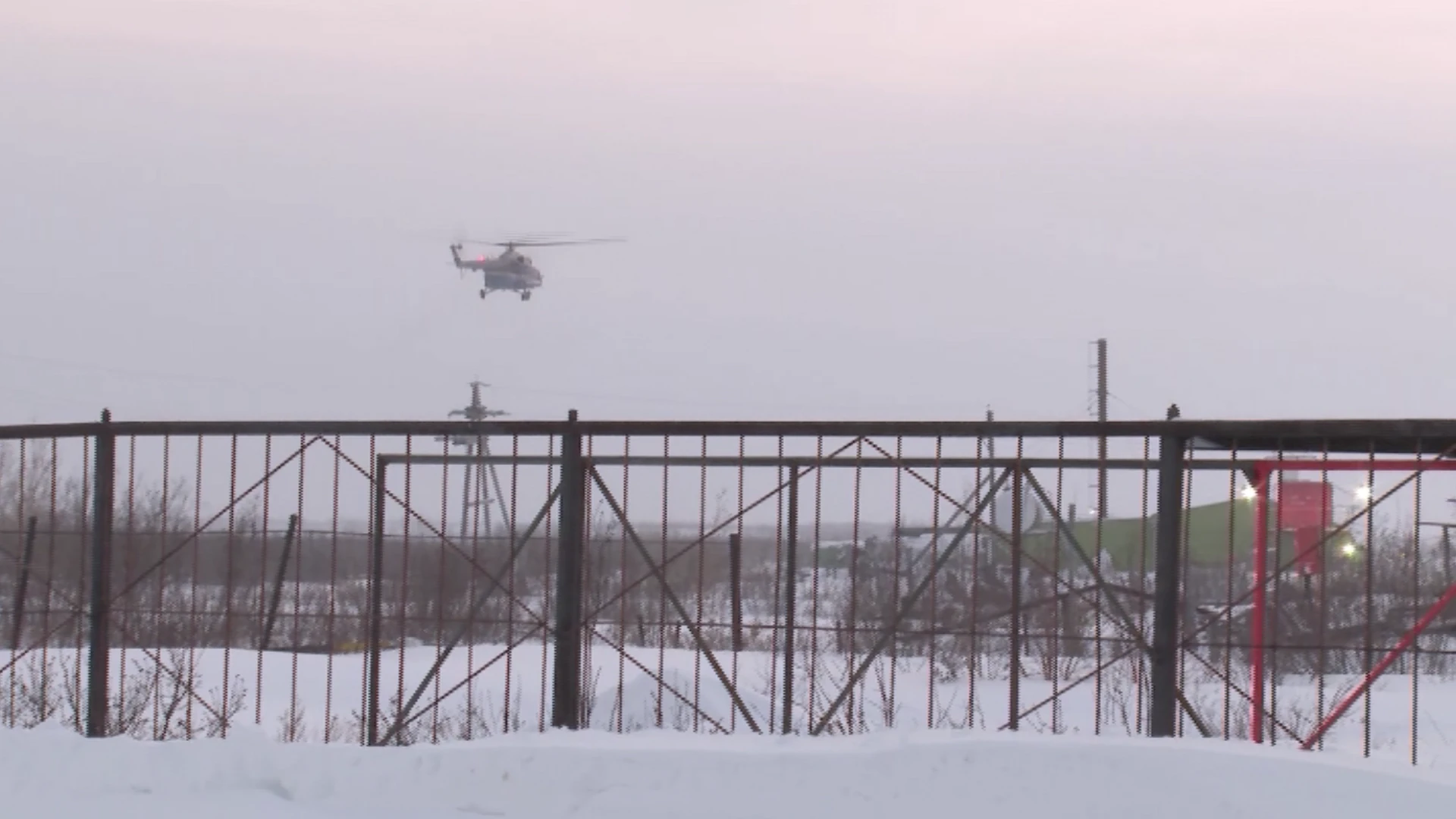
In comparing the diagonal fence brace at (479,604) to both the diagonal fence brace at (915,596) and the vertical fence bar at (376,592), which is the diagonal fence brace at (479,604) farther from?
the diagonal fence brace at (915,596)

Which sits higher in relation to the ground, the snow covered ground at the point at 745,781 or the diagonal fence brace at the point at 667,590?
the diagonal fence brace at the point at 667,590

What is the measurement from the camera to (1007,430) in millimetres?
11203

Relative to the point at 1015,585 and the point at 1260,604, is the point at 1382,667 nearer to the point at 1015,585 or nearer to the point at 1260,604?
the point at 1260,604

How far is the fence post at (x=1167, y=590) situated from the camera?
1103 cm

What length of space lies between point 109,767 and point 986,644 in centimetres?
1668

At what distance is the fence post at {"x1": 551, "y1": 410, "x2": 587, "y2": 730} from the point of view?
12.0 m

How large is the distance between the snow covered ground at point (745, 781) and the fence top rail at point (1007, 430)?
242cm

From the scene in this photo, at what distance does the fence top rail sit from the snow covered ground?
7.94 ft

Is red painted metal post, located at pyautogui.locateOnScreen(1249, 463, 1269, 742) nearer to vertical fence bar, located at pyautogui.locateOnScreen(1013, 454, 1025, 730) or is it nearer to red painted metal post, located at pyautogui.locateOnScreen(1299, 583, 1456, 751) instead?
red painted metal post, located at pyautogui.locateOnScreen(1299, 583, 1456, 751)

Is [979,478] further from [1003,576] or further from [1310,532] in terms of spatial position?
[1003,576]

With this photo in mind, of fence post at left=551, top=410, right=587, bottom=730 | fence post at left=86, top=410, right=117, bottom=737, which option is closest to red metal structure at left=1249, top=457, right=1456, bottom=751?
fence post at left=551, top=410, right=587, bottom=730

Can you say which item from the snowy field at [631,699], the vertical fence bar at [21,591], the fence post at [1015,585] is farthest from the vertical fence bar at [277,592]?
the fence post at [1015,585]

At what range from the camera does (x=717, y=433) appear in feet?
38.3

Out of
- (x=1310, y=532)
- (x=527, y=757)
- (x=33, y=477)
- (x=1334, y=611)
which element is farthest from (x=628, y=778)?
(x=33, y=477)
